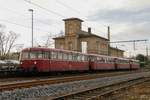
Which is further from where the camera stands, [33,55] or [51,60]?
[51,60]

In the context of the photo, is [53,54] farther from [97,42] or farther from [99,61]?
[97,42]

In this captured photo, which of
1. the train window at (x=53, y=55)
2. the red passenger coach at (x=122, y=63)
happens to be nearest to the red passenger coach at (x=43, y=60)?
the train window at (x=53, y=55)

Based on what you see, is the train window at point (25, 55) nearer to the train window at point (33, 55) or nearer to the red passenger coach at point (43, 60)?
the red passenger coach at point (43, 60)

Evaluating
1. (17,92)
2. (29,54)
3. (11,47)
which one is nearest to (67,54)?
(29,54)

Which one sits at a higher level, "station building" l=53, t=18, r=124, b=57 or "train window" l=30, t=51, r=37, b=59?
"station building" l=53, t=18, r=124, b=57

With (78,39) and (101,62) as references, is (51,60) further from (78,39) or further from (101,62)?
(78,39)

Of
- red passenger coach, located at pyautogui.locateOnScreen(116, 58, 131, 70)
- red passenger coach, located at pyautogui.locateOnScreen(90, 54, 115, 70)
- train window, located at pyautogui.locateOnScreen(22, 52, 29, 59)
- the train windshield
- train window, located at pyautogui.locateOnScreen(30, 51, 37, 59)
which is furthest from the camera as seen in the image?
red passenger coach, located at pyautogui.locateOnScreen(116, 58, 131, 70)

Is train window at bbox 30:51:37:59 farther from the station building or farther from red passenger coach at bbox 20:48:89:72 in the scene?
the station building

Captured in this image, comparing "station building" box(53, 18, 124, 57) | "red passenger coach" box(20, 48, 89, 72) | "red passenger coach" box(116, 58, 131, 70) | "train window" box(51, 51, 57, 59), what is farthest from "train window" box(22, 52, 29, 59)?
"station building" box(53, 18, 124, 57)

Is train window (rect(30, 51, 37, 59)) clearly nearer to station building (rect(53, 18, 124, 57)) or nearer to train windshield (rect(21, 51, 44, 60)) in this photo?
train windshield (rect(21, 51, 44, 60))

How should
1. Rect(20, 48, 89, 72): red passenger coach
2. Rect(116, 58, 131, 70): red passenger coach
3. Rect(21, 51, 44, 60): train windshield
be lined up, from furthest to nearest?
1. Rect(116, 58, 131, 70): red passenger coach
2. Rect(21, 51, 44, 60): train windshield
3. Rect(20, 48, 89, 72): red passenger coach

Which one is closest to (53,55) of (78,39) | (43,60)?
(43,60)

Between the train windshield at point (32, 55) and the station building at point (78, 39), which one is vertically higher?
the station building at point (78, 39)

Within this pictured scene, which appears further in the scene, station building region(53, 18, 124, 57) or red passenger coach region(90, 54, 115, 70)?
station building region(53, 18, 124, 57)
